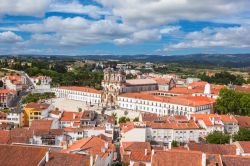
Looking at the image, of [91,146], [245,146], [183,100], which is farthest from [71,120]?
[245,146]

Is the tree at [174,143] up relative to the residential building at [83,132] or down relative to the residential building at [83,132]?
down

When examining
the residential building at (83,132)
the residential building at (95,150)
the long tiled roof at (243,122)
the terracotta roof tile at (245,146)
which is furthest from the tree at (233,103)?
the residential building at (95,150)

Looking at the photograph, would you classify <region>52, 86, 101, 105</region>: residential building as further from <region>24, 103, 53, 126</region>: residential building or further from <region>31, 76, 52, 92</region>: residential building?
<region>24, 103, 53, 126</region>: residential building

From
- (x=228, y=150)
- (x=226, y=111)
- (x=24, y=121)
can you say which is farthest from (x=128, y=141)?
(x=226, y=111)

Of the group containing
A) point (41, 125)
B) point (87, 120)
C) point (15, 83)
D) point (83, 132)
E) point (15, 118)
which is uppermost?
point (15, 83)

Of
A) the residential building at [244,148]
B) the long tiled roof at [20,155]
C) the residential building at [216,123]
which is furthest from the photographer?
the residential building at [216,123]

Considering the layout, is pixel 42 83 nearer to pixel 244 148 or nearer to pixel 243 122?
pixel 243 122

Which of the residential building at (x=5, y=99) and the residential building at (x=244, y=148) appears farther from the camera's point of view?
the residential building at (x=5, y=99)

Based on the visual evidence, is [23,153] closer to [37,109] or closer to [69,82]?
[37,109]

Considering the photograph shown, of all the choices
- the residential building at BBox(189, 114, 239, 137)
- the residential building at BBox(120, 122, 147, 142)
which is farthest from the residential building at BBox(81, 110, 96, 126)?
the residential building at BBox(189, 114, 239, 137)

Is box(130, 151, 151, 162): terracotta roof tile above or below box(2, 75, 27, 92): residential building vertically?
below

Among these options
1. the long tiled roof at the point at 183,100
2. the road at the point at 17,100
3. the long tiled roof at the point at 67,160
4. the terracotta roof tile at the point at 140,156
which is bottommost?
the road at the point at 17,100

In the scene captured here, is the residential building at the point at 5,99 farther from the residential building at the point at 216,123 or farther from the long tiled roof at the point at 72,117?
the residential building at the point at 216,123
